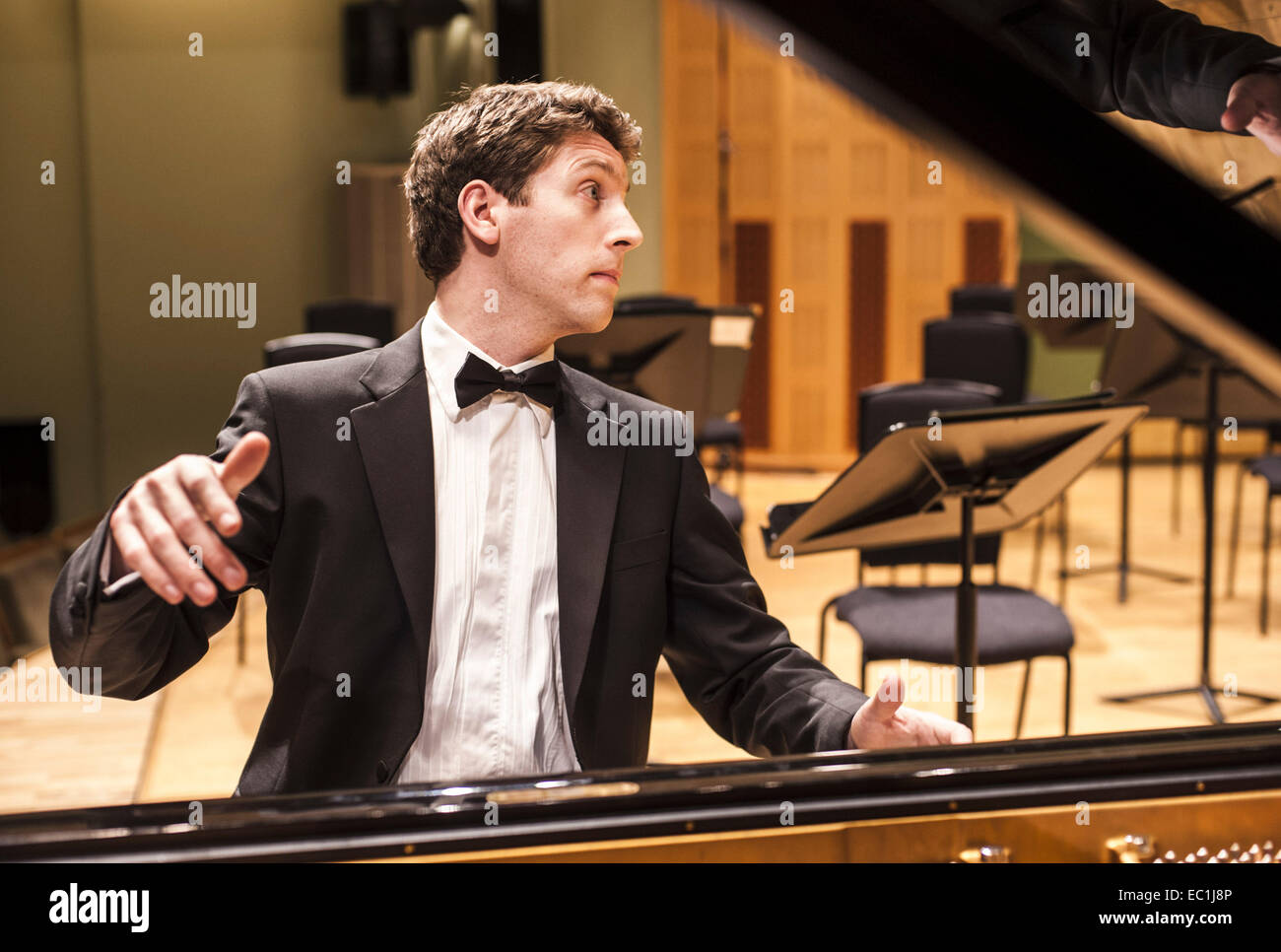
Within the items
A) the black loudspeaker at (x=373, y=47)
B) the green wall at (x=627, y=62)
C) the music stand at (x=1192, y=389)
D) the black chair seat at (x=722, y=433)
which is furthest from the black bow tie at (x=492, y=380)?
the green wall at (x=627, y=62)

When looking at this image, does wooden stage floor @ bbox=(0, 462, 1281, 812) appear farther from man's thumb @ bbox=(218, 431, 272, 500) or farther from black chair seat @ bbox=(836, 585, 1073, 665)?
man's thumb @ bbox=(218, 431, 272, 500)

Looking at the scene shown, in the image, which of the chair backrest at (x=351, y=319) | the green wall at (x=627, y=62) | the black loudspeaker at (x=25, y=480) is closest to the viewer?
the black loudspeaker at (x=25, y=480)

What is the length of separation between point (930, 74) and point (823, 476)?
636 centimetres

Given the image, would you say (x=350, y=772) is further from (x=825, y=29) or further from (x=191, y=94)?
(x=191, y=94)

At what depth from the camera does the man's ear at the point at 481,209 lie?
149 cm

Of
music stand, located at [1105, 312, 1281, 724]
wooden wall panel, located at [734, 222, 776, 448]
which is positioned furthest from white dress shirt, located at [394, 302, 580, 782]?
wooden wall panel, located at [734, 222, 776, 448]

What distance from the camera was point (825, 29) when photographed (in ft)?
4.60

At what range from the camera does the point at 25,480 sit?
4.20 meters

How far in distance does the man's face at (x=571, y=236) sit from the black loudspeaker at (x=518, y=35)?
4.48 meters

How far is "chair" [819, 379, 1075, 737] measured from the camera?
2916 millimetres

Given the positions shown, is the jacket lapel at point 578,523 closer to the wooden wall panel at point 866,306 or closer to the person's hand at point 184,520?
the person's hand at point 184,520

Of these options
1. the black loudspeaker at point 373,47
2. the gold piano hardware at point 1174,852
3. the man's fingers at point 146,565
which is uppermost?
the black loudspeaker at point 373,47

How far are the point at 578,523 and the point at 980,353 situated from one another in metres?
3.74

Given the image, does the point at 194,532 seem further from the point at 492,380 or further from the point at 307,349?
the point at 307,349
